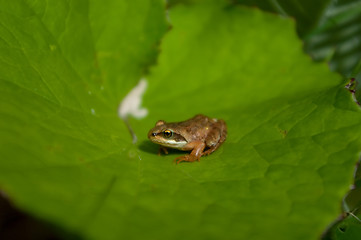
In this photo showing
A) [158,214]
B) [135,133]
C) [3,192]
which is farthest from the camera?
[135,133]

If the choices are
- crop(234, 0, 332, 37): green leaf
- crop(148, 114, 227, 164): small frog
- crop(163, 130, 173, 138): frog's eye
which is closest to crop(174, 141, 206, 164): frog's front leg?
crop(148, 114, 227, 164): small frog

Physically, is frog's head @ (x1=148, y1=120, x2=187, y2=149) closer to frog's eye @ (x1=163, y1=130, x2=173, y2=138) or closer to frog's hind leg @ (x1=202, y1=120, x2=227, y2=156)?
frog's eye @ (x1=163, y1=130, x2=173, y2=138)

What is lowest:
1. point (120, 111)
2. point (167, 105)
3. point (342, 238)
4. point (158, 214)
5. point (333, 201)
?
point (158, 214)

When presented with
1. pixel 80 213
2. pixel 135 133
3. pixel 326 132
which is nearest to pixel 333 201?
pixel 326 132

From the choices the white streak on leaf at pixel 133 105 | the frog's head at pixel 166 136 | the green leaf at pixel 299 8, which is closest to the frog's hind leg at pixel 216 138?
the frog's head at pixel 166 136

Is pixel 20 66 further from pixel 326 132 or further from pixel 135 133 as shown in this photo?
pixel 326 132

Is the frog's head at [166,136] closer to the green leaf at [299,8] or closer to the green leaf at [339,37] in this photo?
the green leaf at [299,8]
